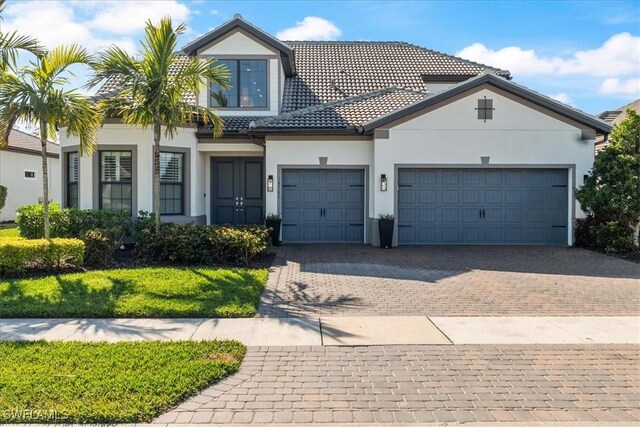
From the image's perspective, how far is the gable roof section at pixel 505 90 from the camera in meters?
12.8

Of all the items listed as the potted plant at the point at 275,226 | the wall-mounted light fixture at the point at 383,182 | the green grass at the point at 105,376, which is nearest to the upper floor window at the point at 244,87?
the potted plant at the point at 275,226

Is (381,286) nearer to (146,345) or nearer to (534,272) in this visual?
(534,272)

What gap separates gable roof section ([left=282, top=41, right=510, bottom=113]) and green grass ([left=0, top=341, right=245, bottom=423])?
12.1 meters

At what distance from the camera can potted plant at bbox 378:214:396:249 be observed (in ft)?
43.0

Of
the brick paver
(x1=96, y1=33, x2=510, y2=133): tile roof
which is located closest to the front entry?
(x1=96, y1=33, x2=510, y2=133): tile roof

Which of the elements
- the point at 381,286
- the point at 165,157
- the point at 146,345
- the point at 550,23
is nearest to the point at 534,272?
the point at 381,286

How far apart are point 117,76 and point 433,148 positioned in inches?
352

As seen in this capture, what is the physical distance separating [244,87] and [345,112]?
12.8ft

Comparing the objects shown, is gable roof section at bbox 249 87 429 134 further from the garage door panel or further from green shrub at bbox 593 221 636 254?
green shrub at bbox 593 221 636 254

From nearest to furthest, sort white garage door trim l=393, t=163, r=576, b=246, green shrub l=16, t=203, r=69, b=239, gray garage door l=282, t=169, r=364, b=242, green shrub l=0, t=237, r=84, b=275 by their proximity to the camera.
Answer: green shrub l=0, t=237, r=84, b=275 < green shrub l=16, t=203, r=69, b=239 < white garage door trim l=393, t=163, r=576, b=246 < gray garage door l=282, t=169, r=364, b=242

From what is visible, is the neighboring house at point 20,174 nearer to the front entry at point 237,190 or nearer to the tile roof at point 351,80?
the front entry at point 237,190

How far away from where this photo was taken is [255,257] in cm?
1089

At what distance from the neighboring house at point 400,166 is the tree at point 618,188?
32.1 inches

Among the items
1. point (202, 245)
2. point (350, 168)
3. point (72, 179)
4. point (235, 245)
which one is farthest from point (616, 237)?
point (72, 179)
